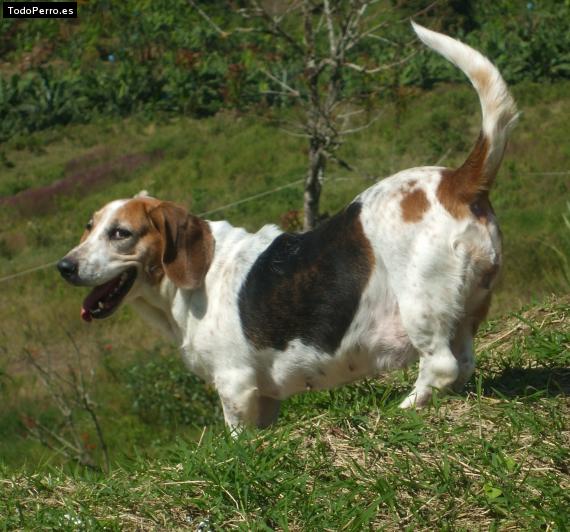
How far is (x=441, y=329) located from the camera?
492 centimetres

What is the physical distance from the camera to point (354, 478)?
4.18m

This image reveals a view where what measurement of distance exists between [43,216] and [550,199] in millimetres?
9308

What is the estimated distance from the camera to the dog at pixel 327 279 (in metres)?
4.88

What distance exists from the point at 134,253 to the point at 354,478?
207cm

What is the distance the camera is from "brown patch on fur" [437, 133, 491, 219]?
191 inches

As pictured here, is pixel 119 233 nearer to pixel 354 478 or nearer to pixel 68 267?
pixel 68 267

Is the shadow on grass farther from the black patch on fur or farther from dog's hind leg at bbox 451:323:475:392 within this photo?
the black patch on fur

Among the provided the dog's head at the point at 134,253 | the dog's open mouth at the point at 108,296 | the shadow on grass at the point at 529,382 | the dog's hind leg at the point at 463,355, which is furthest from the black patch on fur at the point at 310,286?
the shadow on grass at the point at 529,382

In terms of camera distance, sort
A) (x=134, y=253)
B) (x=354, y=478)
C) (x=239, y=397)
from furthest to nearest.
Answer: (x=134, y=253)
(x=239, y=397)
(x=354, y=478)

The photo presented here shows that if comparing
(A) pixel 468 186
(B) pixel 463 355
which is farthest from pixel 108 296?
(A) pixel 468 186

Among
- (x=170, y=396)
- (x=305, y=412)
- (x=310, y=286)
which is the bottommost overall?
(x=170, y=396)

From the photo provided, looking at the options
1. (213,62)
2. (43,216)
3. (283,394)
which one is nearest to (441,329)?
(283,394)

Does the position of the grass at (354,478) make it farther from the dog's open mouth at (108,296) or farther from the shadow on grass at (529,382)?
the dog's open mouth at (108,296)

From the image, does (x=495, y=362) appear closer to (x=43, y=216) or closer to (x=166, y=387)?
(x=166, y=387)
